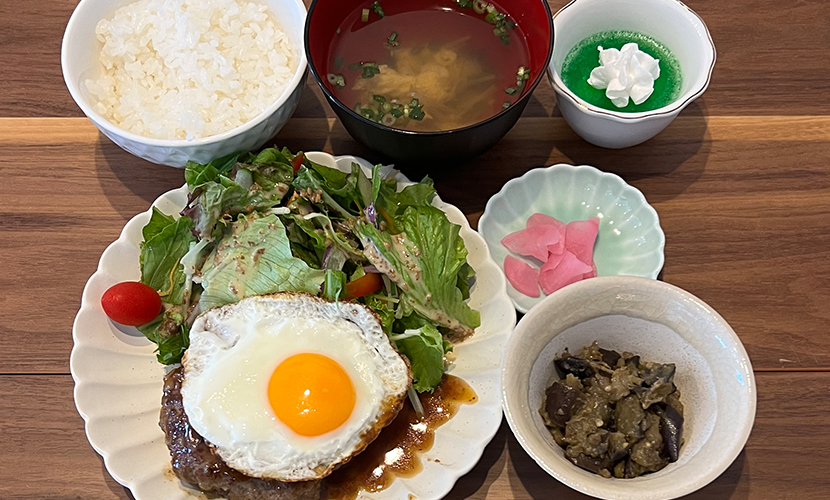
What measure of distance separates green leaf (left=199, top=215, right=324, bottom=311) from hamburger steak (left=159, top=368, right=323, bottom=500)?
1.39 feet

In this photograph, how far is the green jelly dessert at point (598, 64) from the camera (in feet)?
8.25

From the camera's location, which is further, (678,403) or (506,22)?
(506,22)

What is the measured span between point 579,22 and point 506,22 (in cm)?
30

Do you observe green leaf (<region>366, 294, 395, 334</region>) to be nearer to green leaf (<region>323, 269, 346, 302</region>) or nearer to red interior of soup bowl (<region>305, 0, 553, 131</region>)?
green leaf (<region>323, 269, 346, 302</region>)

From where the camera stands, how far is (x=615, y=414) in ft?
6.16

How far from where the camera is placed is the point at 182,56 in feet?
7.91

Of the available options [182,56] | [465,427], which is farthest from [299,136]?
[465,427]

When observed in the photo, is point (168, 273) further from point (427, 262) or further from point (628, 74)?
point (628, 74)

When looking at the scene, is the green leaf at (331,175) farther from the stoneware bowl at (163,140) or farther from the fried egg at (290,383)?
the fried egg at (290,383)

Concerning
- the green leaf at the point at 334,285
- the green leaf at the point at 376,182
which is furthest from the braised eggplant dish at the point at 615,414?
the green leaf at the point at 376,182

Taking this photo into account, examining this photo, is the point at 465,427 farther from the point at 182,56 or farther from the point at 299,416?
the point at 182,56

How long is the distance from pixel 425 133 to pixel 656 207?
109 centimetres

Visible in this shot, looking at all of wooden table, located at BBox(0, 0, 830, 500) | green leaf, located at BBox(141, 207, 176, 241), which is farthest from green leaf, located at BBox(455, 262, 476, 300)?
green leaf, located at BBox(141, 207, 176, 241)

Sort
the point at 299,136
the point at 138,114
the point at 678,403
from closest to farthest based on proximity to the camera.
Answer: the point at 678,403 < the point at 138,114 < the point at 299,136
